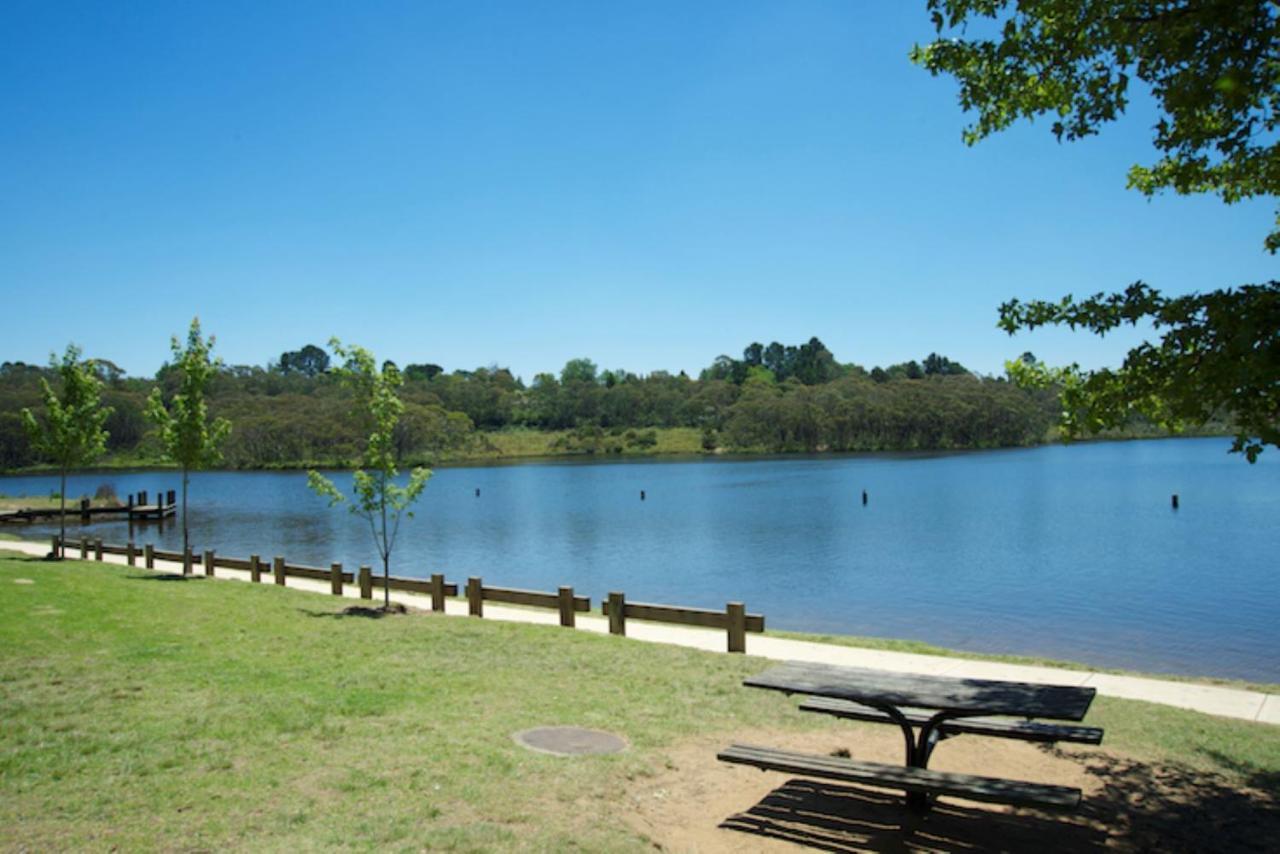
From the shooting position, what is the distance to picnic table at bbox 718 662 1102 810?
5.71 m

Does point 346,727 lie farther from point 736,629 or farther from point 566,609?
point 566,609

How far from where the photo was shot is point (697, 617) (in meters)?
13.4

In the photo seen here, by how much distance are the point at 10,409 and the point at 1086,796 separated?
15133 cm

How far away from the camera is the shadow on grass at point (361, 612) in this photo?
15566 millimetres

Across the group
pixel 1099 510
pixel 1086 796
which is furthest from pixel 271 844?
pixel 1099 510

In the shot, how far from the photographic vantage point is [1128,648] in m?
18.6

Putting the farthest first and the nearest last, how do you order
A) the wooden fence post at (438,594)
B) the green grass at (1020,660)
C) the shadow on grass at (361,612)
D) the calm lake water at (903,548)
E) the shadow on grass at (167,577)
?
the calm lake water at (903,548) → the shadow on grass at (167,577) → the wooden fence post at (438,594) → the shadow on grass at (361,612) → the green grass at (1020,660)

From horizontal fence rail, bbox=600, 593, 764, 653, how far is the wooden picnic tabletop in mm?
5649

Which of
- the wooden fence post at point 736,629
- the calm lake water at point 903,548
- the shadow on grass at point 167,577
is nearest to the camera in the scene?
the wooden fence post at point 736,629

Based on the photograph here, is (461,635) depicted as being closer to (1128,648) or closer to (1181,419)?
(1181,419)

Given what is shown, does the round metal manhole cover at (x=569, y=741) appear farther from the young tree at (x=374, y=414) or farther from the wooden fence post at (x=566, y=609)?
the young tree at (x=374, y=414)

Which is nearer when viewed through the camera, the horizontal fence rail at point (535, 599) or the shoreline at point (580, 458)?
the horizontal fence rail at point (535, 599)

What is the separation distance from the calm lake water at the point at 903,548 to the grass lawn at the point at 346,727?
10.2 m

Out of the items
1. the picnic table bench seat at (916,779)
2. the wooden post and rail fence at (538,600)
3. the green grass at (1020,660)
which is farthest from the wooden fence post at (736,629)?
the picnic table bench seat at (916,779)
